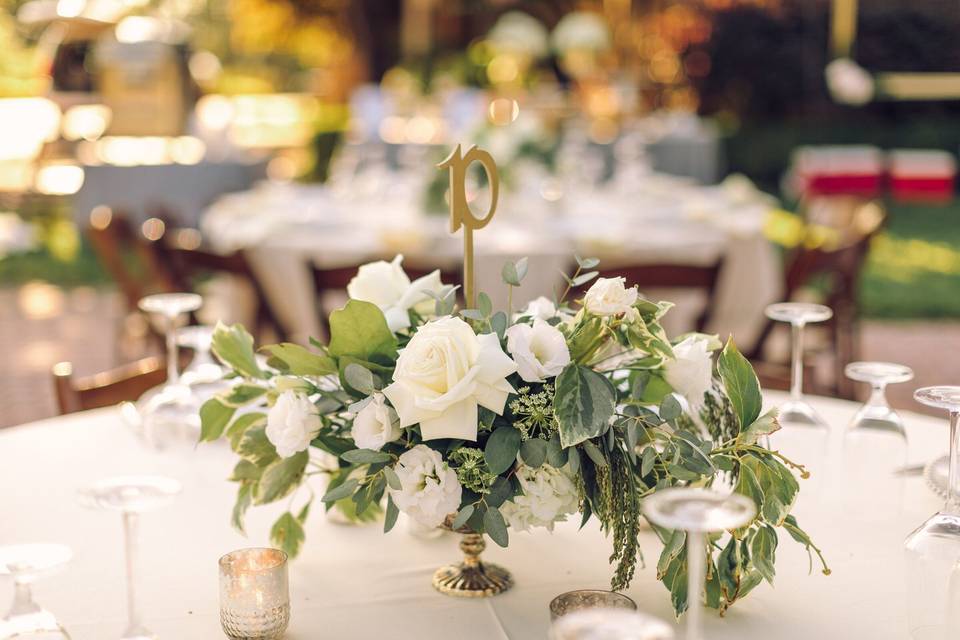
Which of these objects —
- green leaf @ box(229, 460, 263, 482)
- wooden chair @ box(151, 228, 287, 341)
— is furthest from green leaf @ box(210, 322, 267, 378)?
wooden chair @ box(151, 228, 287, 341)

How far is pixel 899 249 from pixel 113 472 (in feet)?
31.8

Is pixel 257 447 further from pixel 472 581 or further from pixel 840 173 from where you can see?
pixel 840 173

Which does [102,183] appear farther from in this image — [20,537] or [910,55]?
[910,55]

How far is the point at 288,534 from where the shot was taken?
162 cm

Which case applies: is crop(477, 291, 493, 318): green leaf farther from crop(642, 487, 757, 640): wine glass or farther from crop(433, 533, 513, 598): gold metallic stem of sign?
crop(642, 487, 757, 640): wine glass

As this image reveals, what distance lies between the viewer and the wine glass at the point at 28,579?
1146mm

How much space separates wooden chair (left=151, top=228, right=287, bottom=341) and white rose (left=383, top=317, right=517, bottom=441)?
2.82 meters

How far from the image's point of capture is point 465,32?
16688 mm

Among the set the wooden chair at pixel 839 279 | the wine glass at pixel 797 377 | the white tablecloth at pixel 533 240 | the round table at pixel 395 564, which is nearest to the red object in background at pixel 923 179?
the wooden chair at pixel 839 279

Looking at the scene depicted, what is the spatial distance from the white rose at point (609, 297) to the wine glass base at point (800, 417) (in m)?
0.69

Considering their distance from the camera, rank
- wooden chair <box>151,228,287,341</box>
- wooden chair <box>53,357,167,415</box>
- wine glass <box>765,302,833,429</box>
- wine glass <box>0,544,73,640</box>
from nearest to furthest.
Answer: wine glass <box>0,544,73,640</box>
wine glass <box>765,302,833,429</box>
wooden chair <box>53,357,167,415</box>
wooden chair <box>151,228,287,341</box>

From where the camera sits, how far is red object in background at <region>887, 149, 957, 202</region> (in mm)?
13094

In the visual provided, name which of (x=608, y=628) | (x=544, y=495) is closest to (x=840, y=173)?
(x=544, y=495)

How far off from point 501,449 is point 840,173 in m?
12.5
